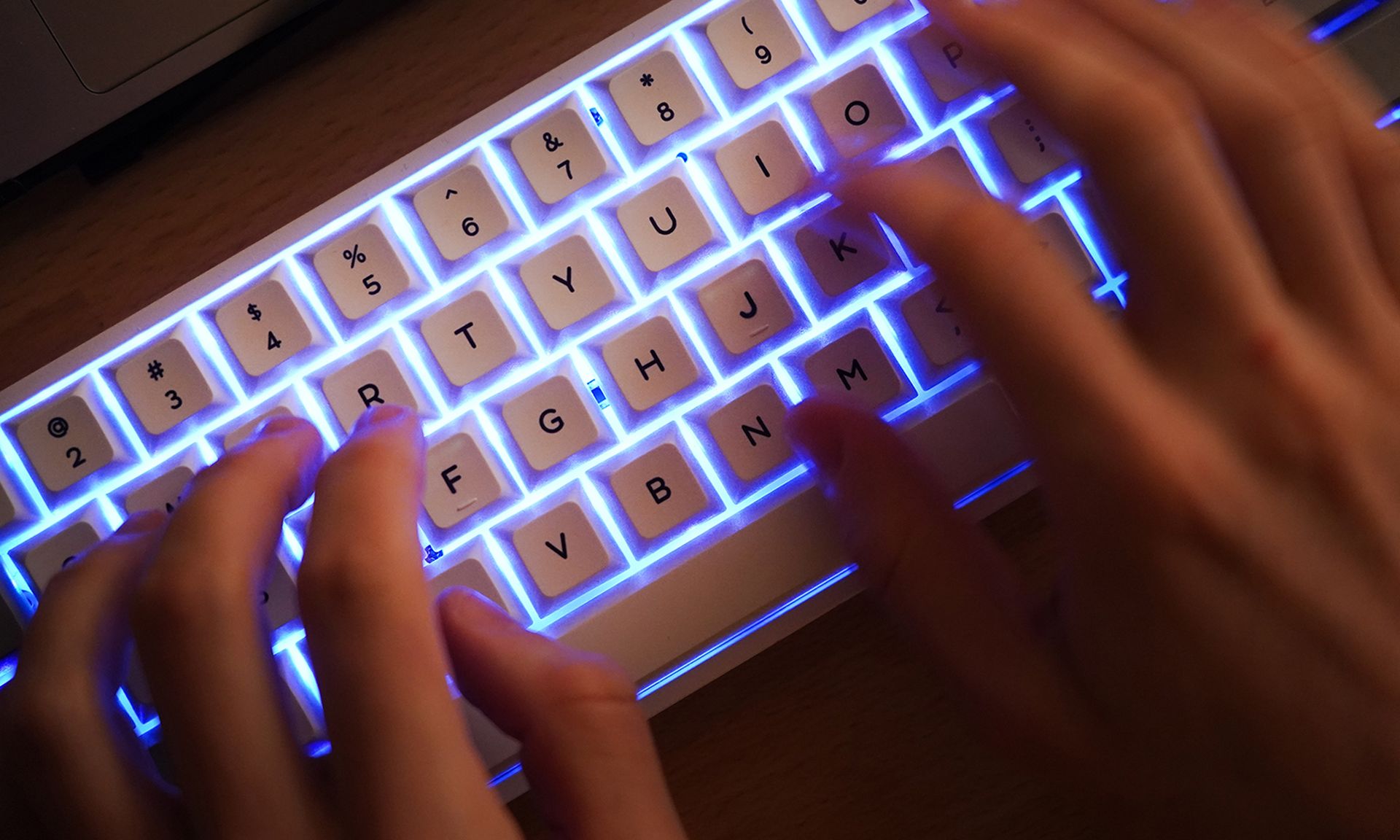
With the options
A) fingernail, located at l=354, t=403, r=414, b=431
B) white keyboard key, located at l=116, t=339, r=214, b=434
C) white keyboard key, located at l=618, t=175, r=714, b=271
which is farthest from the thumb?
white keyboard key, located at l=116, t=339, r=214, b=434

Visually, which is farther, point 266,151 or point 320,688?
point 266,151

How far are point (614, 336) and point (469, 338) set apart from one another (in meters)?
0.08

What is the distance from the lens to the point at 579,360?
1.75 ft

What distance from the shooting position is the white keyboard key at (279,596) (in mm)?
536

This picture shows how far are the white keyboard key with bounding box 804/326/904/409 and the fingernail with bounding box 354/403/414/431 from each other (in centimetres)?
22

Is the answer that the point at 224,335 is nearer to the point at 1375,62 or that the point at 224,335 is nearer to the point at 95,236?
the point at 95,236

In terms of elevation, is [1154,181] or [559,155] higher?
[559,155]

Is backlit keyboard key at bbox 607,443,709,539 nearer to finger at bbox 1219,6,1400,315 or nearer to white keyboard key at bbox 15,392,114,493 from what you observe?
white keyboard key at bbox 15,392,114,493

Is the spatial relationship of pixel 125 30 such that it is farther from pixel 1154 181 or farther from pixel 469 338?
pixel 1154 181

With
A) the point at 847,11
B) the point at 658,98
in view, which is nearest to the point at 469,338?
the point at 658,98

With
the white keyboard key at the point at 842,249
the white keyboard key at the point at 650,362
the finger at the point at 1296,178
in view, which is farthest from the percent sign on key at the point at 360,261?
the finger at the point at 1296,178

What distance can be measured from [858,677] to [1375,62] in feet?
1.48

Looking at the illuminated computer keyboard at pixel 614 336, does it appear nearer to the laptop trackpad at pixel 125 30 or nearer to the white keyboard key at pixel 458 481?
the white keyboard key at pixel 458 481

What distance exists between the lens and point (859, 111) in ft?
1.75
